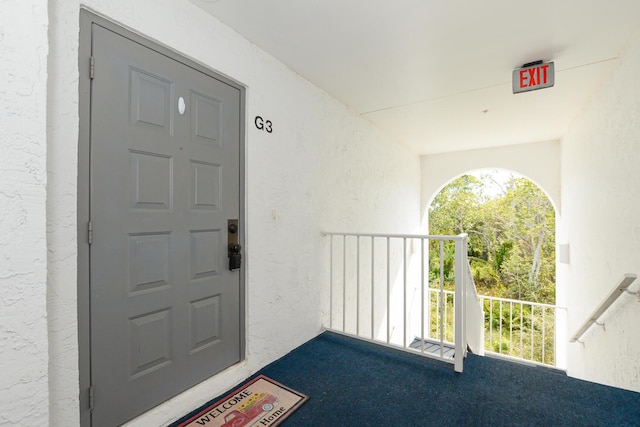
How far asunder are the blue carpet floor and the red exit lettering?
207cm

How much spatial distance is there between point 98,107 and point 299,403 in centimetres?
182

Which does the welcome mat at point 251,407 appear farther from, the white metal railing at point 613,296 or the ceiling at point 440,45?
the ceiling at point 440,45

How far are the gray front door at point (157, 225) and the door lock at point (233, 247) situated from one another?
0.11 feet

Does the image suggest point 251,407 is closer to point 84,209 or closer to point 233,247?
point 233,247

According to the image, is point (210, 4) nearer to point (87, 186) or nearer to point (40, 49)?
point (40, 49)

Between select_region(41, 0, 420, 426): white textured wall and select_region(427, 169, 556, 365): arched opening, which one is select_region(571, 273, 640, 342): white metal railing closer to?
select_region(41, 0, 420, 426): white textured wall

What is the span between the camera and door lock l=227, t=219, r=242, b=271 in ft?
6.14

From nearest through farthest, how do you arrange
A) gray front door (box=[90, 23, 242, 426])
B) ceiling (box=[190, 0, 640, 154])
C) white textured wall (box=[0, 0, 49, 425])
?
1. white textured wall (box=[0, 0, 49, 425])
2. gray front door (box=[90, 23, 242, 426])
3. ceiling (box=[190, 0, 640, 154])

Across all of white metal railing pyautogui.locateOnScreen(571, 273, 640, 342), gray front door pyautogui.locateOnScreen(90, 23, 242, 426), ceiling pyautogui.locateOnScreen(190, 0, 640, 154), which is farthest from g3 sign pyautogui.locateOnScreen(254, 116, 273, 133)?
white metal railing pyautogui.locateOnScreen(571, 273, 640, 342)

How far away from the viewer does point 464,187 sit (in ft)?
33.4

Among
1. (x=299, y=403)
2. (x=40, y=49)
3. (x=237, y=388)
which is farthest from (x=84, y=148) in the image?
(x=299, y=403)

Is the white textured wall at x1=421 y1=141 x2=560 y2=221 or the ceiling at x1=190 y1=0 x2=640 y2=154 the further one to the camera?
the white textured wall at x1=421 y1=141 x2=560 y2=221

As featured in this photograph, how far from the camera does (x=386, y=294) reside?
386 centimetres

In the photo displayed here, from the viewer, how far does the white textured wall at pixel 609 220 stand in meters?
1.93
